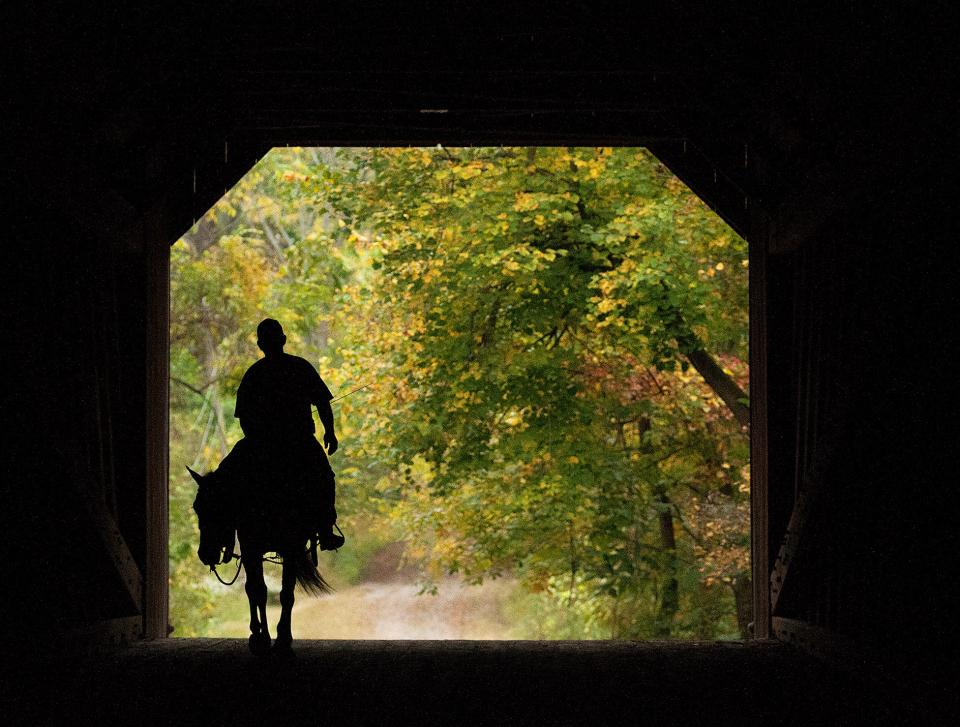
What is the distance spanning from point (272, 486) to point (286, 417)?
37 cm

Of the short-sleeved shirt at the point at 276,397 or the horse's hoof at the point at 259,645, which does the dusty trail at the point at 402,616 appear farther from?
the short-sleeved shirt at the point at 276,397

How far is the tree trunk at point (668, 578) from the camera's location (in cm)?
1560

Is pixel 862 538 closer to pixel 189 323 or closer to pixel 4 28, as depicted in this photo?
pixel 4 28

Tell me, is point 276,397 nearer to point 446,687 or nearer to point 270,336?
point 270,336

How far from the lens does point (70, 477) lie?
254 inches

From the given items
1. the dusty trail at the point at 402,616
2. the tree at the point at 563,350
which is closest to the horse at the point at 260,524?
the tree at the point at 563,350

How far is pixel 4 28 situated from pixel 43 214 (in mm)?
1092

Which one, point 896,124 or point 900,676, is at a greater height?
point 896,124

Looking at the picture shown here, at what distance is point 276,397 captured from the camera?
6566 millimetres

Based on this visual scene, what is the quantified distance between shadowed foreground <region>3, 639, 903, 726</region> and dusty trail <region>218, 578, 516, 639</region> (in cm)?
2047

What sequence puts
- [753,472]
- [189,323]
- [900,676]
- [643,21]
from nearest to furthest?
[900,676] → [643,21] → [753,472] → [189,323]

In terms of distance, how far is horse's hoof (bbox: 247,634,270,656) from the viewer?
21.5ft

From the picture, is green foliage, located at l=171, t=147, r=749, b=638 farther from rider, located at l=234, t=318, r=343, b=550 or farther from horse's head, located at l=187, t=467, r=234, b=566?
horse's head, located at l=187, t=467, r=234, b=566

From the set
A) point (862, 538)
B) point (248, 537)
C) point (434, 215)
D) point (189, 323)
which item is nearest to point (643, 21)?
point (862, 538)
